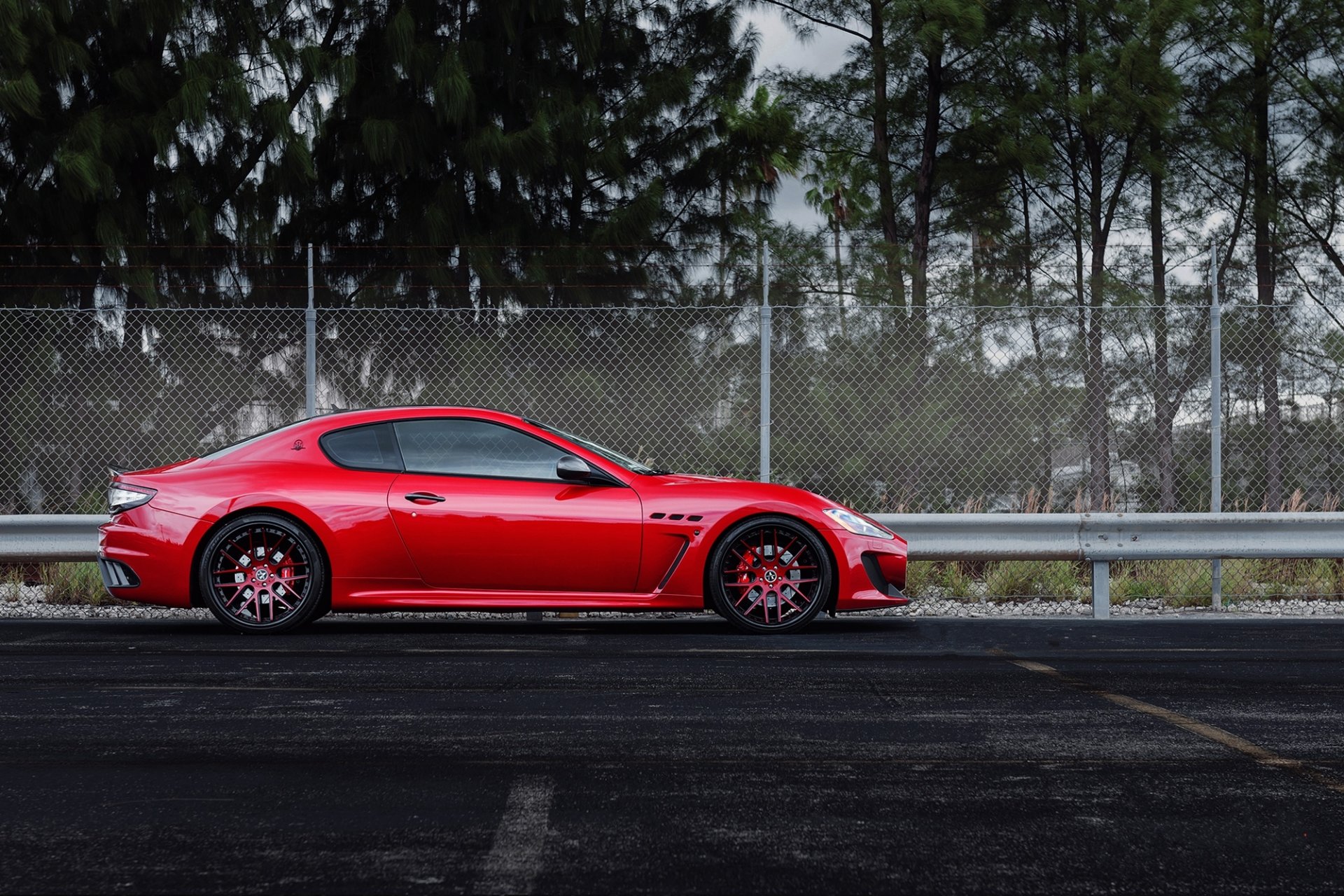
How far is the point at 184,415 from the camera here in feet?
46.9

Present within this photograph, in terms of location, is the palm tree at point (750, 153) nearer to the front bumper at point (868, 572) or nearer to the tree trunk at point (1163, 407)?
the tree trunk at point (1163, 407)

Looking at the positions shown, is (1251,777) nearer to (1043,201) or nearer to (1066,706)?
(1066,706)

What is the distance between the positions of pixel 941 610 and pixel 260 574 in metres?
4.76

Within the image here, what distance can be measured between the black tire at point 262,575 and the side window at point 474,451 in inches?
31.0

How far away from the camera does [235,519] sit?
7594 millimetres

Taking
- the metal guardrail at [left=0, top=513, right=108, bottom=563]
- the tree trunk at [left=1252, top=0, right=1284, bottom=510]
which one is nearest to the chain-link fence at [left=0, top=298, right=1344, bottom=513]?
the tree trunk at [left=1252, top=0, right=1284, bottom=510]

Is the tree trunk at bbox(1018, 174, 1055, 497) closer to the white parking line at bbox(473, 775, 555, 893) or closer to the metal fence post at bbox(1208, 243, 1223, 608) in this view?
the metal fence post at bbox(1208, 243, 1223, 608)

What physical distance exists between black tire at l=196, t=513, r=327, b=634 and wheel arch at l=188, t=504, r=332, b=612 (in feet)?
0.04

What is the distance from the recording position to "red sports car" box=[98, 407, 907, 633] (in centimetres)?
752

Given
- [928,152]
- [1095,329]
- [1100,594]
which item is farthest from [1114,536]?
[928,152]

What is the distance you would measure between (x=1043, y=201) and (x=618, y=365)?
A: 8.05 metres

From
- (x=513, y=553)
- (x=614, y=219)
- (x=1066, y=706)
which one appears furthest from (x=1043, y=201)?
(x=1066, y=706)

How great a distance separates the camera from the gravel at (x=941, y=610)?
9172mm

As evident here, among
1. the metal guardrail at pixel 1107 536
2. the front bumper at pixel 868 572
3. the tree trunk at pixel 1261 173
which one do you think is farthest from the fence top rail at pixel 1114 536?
the tree trunk at pixel 1261 173
